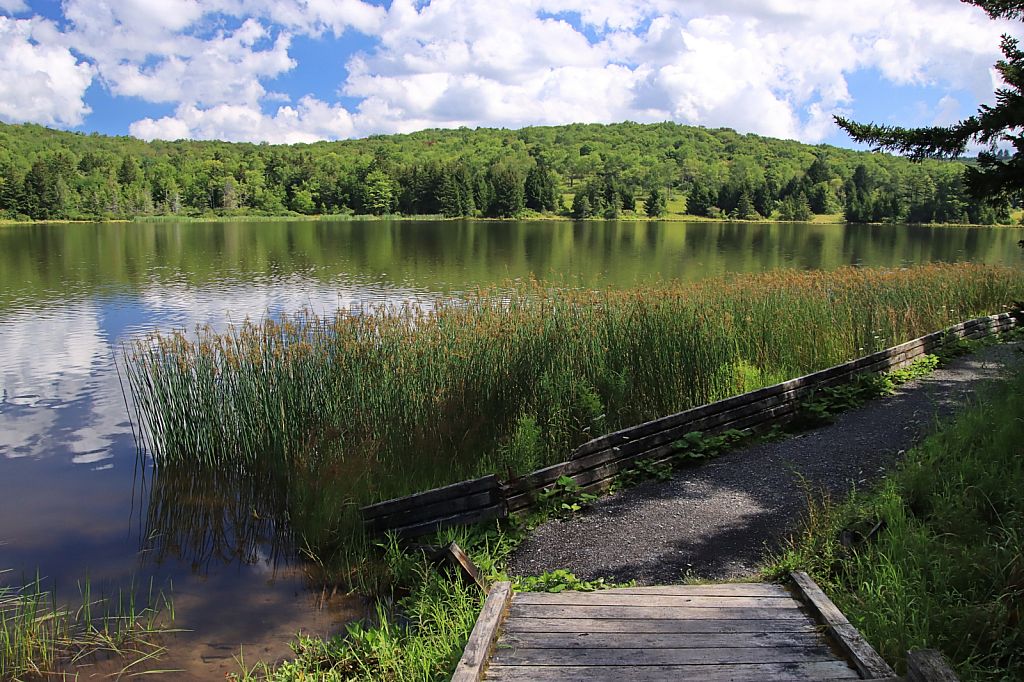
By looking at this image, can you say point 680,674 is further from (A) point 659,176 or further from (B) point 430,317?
(A) point 659,176

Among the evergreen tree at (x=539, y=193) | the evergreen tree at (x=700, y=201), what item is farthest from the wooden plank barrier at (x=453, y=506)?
the evergreen tree at (x=700, y=201)

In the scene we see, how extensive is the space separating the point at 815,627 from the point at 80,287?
23024 mm

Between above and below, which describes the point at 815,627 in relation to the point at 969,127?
below

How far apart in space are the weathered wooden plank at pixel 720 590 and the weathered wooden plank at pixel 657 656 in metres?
0.69

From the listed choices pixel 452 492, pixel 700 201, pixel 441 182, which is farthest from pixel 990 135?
pixel 700 201

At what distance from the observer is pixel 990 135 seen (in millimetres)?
6703

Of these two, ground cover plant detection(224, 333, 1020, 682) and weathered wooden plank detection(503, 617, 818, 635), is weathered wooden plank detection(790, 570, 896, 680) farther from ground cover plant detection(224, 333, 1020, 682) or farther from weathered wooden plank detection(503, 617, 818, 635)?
ground cover plant detection(224, 333, 1020, 682)

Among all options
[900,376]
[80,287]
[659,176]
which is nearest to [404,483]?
[900,376]

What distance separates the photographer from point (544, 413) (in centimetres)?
702

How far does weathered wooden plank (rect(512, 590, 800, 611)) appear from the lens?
11.4 feet

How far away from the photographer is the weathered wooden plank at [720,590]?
3.66 metres

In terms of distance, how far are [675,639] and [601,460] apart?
2.67 metres

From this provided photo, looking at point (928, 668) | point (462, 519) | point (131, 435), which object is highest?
point (928, 668)

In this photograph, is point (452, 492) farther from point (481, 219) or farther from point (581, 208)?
point (581, 208)
